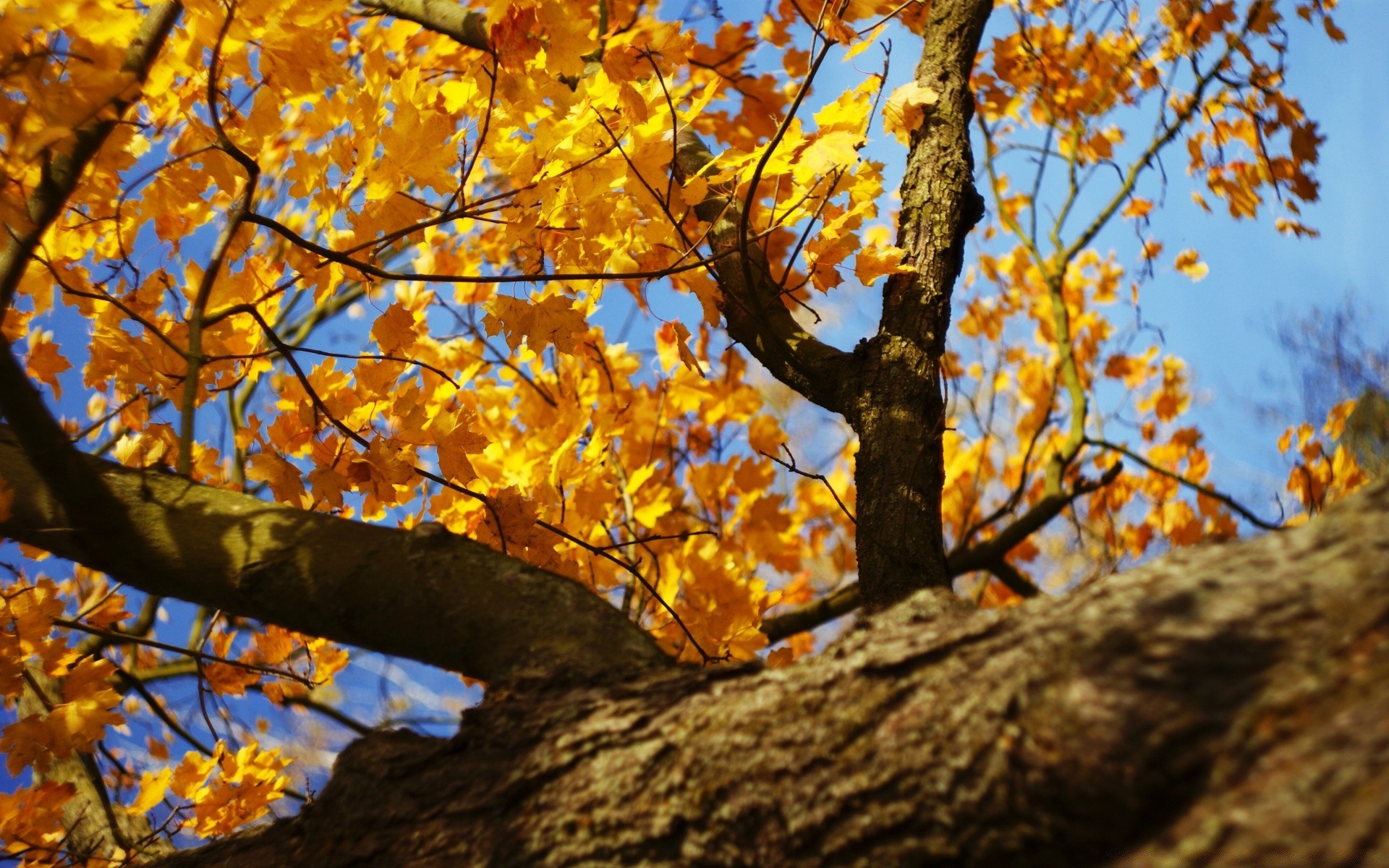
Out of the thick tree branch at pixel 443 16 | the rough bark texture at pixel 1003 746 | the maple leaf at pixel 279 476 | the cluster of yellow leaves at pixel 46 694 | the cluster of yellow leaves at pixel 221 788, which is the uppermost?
the thick tree branch at pixel 443 16

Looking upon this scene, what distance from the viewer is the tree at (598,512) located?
2.13 feet

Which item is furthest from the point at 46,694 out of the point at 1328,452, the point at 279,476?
the point at 1328,452

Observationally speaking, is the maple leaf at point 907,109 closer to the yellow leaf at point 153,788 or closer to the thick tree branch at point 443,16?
the thick tree branch at point 443,16

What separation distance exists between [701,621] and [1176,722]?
1650mm

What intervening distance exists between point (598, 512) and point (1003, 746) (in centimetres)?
169

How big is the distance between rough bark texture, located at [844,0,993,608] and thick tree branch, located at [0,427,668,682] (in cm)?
56

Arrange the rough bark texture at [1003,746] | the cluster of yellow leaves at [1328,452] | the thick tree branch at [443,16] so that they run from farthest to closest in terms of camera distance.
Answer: the cluster of yellow leaves at [1328,452], the thick tree branch at [443,16], the rough bark texture at [1003,746]

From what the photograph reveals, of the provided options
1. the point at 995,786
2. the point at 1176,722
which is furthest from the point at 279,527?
the point at 1176,722

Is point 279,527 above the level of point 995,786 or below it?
above

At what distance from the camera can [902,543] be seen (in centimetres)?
145

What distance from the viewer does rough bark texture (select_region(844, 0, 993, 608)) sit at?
1.46 metres

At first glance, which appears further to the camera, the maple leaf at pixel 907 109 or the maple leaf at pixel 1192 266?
the maple leaf at pixel 1192 266

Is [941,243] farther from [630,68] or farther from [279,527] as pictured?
[279,527]

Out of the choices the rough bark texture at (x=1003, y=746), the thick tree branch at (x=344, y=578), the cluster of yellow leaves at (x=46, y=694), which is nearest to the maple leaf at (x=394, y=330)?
the thick tree branch at (x=344, y=578)
